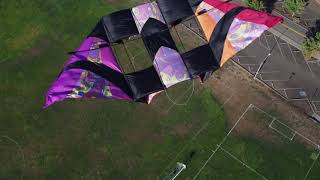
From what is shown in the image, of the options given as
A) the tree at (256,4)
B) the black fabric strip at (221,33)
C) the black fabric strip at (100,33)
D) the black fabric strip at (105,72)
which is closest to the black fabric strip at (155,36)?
the black fabric strip at (100,33)

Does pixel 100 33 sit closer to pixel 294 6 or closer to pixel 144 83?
pixel 144 83

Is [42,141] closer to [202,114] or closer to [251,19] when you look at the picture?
[202,114]

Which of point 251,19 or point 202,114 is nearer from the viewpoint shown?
point 251,19

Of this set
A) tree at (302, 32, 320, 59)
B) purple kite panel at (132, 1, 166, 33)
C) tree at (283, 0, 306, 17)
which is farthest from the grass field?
tree at (283, 0, 306, 17)

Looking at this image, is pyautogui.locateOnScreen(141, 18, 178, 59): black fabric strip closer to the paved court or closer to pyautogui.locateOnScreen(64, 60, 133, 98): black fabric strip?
pyautogui.locateOnScreen(64, 60, 133, 98): black fabric strip

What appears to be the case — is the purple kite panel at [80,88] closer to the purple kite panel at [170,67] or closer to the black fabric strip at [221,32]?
the purple kite panel at [170,67]

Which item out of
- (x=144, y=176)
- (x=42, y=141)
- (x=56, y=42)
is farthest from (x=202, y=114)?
(x=56, y=42)
